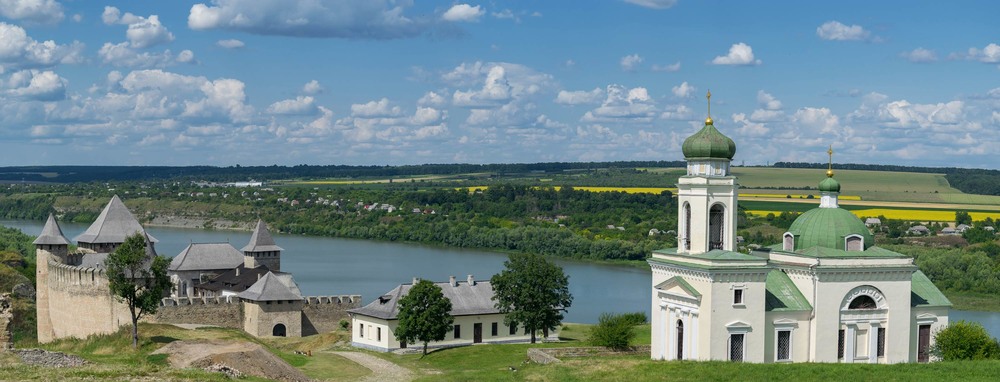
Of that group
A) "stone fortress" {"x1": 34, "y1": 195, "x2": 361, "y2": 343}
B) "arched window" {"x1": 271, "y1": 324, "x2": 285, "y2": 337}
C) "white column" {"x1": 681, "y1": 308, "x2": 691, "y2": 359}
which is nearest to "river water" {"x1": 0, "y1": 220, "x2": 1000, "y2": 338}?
"stone fortress" {"x1": 34, "y1": 195, "x2": 361, "y2": 343}

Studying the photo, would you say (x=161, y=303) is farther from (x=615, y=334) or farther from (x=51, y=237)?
(x=615, y=334)

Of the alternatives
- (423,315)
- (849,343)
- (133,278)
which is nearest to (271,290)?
(423,315)

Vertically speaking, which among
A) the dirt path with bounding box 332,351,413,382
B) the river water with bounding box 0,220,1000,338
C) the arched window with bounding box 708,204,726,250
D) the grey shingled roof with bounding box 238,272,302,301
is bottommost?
the river water with bounding box 0,220,1000,338

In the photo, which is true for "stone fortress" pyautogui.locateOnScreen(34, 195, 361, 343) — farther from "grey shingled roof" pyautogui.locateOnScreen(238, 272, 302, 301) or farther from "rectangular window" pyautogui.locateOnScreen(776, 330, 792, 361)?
"rectangular window" pyautogui.locateOnScreen(776, 330, 792, 361)

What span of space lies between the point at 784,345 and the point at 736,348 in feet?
4.88

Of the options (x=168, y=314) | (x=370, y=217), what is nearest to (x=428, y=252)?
(x=370, y=217)

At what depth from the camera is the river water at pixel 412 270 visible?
5513 centimetres

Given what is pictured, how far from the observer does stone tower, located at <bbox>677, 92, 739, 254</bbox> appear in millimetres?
28719

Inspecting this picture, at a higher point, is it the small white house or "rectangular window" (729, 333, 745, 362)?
"rectangular window" (729, 333, 745, 362)

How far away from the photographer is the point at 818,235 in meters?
29.5

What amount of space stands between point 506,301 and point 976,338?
14.4m

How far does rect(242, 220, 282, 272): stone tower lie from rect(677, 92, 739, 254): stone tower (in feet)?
81.2

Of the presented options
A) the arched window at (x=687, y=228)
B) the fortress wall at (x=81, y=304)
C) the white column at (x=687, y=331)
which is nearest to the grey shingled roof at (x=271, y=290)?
the fortress wall at (x=81, y=304)

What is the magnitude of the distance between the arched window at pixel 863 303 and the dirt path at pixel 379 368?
35.4 ft
